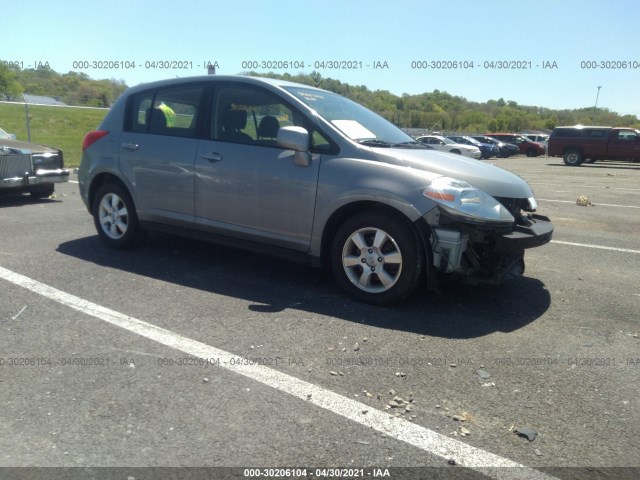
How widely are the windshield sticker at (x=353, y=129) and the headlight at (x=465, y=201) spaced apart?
0.90 meters

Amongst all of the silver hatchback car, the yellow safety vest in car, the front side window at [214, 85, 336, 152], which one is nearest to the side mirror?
the silver hatchback car

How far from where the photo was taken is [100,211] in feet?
20.0

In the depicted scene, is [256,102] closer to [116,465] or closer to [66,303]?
[66,303]

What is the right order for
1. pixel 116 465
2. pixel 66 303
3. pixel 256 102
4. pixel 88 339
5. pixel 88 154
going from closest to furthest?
1. pixel 116 465
2. pixel 88 339
3. pixel 66 303
4. pixel 256 102
5. pixel 88 154

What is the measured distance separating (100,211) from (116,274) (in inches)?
Result: 49.4

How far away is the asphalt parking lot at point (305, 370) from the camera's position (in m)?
2.53

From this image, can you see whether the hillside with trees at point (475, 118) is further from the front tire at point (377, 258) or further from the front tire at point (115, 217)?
the front tire at point (377, 258)

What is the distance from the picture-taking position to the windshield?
186 inches

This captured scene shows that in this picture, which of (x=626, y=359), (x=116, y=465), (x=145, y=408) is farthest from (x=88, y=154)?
(x=626, y=359)

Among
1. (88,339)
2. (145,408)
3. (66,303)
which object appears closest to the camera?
(145,408)

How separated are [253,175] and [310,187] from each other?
598 millimetres

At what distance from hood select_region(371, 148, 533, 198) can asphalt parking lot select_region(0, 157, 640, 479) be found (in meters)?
0.96

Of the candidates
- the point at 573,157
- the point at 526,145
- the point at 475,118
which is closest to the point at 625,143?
the point at 573,157

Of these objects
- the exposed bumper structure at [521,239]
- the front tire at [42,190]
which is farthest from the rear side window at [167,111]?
the front tire at [42,190]
